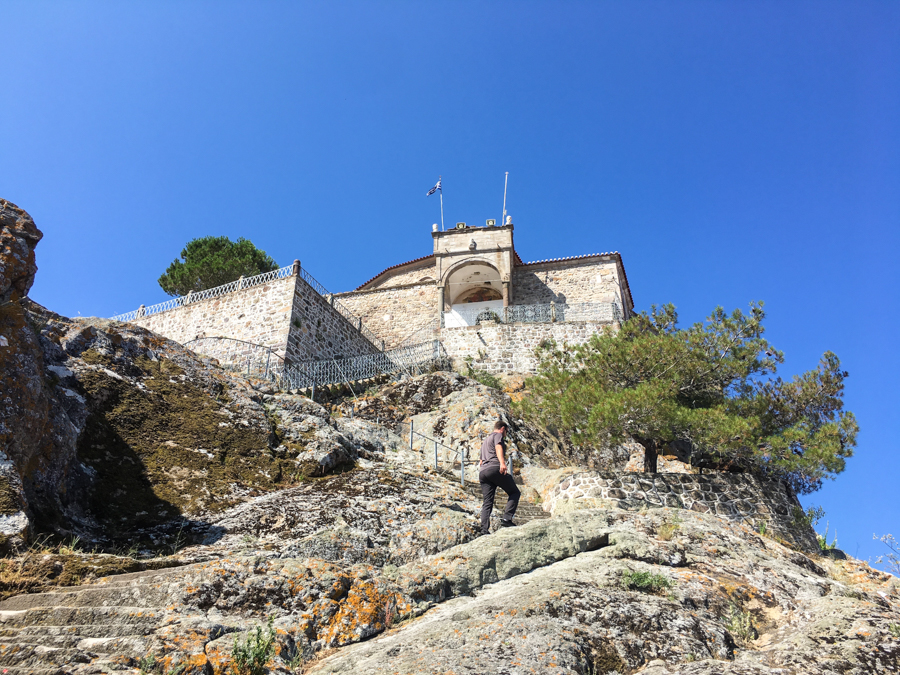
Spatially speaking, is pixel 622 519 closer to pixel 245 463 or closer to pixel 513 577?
pixel 513 577

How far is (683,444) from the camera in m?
17.4

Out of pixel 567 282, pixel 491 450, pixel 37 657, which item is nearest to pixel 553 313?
pixel 567 282

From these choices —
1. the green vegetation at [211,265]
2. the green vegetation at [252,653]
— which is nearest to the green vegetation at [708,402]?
the green vegetation at [252,653]

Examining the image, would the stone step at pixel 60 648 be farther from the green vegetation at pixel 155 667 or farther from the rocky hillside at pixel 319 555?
the green vegetation at pixel 155 667

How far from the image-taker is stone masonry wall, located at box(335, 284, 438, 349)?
3042 cm

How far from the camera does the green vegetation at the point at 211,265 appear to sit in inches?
1313

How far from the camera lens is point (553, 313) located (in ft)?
84.5

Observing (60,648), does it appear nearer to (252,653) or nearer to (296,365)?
(252,653)

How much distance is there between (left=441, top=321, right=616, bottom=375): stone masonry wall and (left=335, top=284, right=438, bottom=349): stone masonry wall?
4.96 meters

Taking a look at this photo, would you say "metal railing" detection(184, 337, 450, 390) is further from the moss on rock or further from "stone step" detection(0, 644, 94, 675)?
"stone step" detection(0, 644, 94, 675)

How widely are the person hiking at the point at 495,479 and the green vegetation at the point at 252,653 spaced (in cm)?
394

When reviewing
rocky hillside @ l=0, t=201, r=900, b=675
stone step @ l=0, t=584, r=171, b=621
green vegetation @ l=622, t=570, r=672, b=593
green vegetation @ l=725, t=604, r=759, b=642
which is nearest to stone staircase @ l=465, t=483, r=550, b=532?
rocky hillside @ l=0, t=201, r=900, b=675

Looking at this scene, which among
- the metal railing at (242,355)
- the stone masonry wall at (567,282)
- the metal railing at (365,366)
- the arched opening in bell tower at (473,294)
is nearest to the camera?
the metal railing at (242,355)

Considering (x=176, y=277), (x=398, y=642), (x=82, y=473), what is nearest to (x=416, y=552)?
(x=398, y=642)
